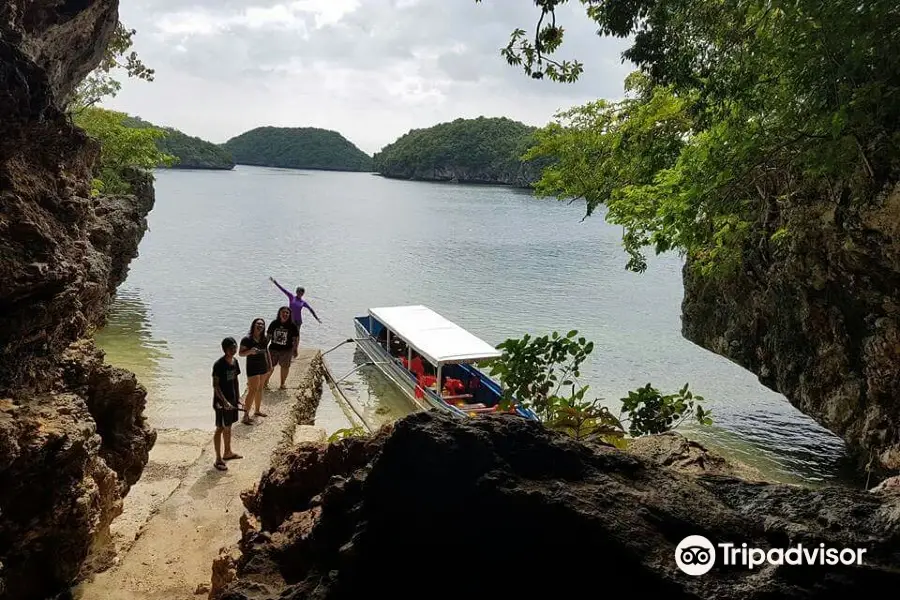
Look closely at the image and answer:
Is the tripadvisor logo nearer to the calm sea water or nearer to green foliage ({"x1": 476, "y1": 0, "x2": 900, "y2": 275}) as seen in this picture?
green foliage ({"x1": 476, "y1": 0, "x2": 900, "y2": 275})

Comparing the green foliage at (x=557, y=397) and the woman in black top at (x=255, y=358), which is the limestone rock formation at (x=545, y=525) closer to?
the green foliage at (x=557, y=397)

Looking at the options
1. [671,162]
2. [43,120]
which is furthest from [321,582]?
[671,162]

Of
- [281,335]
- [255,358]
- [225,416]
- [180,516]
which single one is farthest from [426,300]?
[180,516]

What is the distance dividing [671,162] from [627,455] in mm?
Answer: 10985

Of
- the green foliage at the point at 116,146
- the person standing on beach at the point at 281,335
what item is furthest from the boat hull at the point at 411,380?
the green foliage at the point at 116,146

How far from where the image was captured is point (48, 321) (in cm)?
500

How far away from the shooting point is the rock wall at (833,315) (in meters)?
8.13

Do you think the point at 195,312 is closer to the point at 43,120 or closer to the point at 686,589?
the point at 43,120

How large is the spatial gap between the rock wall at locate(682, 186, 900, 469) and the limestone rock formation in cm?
632

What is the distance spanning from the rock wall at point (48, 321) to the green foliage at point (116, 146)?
1976 cm

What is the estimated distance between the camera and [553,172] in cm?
1580

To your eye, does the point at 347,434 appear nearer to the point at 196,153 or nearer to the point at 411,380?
the point at 411,380

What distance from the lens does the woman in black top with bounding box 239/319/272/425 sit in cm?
1055

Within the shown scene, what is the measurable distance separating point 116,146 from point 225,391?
1998cm
